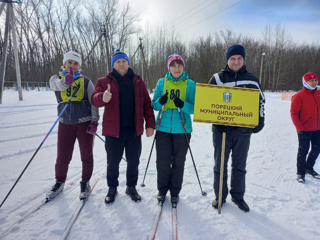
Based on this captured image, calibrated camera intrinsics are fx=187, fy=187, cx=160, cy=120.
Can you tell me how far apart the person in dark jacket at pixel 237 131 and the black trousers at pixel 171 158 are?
486 millimetres

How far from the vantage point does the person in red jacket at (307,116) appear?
3209 millimetres

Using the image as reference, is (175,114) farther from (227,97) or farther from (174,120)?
(227,97)

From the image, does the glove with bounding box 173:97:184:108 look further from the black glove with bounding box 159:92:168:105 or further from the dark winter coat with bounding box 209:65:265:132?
the dark winter coat with bounding box 209:65:265:132

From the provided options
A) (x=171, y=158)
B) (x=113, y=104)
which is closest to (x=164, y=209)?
(x=171, y=158)

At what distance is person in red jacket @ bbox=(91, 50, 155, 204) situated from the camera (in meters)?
2.50

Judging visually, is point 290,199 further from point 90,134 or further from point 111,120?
point 90,134

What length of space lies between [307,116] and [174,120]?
244 cm

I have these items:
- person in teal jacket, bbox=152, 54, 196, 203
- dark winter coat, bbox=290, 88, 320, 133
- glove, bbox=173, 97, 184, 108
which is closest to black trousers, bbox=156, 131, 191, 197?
person in teal jacket, bbox=152, 54, 196, 203

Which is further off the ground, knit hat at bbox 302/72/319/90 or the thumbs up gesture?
knit hat at bbox 302/72/319/90

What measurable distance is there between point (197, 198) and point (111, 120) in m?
1.70

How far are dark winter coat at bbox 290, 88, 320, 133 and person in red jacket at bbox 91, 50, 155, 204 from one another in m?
2.58

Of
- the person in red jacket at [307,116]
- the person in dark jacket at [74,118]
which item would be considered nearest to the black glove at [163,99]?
the person in dark jacket at [74,118]

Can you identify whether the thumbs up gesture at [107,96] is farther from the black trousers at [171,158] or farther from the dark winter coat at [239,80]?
the dark winter coat at [239,80]

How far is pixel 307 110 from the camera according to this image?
10.6 feet
